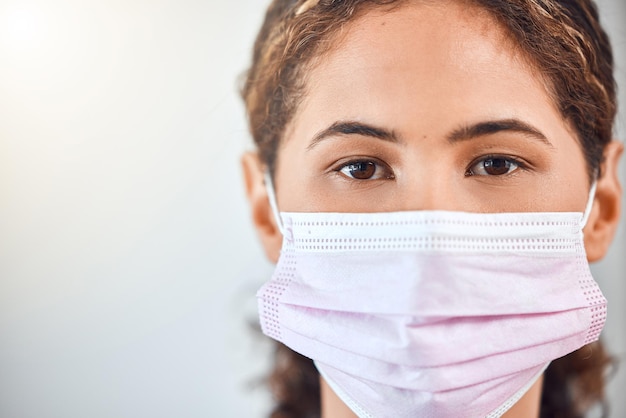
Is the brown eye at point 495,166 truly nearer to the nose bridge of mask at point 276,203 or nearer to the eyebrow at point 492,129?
the eyebrow at point 492,129

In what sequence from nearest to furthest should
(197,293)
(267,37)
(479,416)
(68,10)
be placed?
(479,416) → (267,37) → (68,10) → (197,293)

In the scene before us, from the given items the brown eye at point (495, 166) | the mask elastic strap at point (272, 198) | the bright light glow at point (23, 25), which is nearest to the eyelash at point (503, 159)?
the brown eye at point (495, 166)

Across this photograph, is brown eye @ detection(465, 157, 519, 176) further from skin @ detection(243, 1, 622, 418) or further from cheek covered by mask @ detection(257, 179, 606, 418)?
cheek covered by mask @ detection(257, 179, 606, 418)

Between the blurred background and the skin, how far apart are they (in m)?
0.68

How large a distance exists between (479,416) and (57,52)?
1.67m

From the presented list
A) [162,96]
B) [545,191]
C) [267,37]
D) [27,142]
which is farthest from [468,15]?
[27,142]

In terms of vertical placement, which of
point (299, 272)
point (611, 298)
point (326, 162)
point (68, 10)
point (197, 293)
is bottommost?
point (611, 298)

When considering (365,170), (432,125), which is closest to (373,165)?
(365,170)

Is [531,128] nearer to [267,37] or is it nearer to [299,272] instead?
[299,272]

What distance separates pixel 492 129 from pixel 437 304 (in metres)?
0.41

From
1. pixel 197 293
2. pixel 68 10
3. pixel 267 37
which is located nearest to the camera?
pixel 267 37

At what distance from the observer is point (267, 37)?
69.2 inches

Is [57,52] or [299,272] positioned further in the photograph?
[57,52]

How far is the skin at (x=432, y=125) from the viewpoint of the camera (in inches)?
53.6
